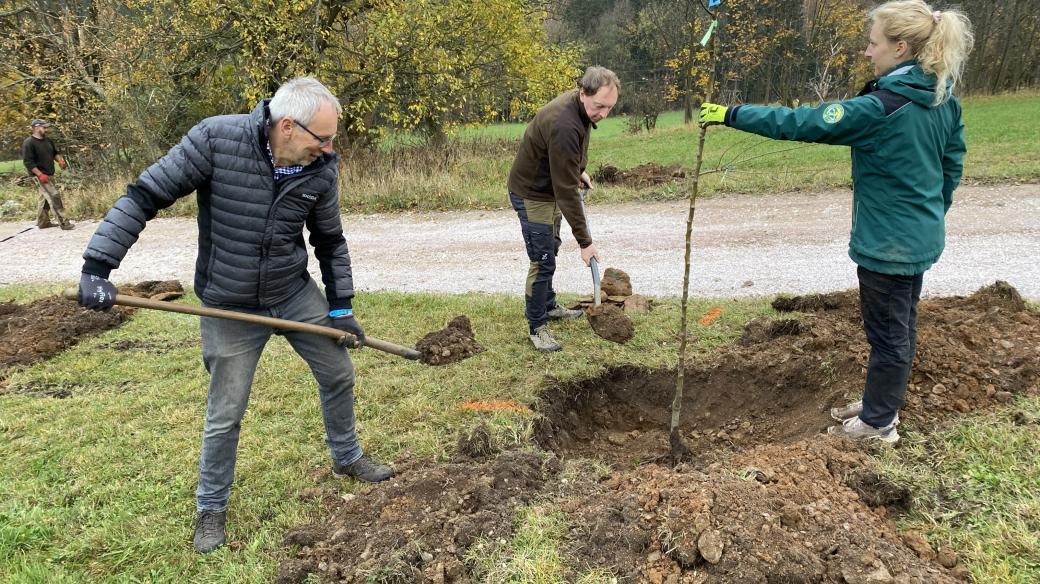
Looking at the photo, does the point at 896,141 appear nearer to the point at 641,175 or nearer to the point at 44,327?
the point at 44,327

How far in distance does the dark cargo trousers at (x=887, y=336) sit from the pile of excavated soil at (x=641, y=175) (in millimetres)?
8906

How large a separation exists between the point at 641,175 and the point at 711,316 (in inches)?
294

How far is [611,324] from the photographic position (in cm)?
509

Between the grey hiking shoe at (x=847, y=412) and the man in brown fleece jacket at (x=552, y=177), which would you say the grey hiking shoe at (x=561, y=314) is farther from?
the grey hiking shoe at (x=847, y=412)

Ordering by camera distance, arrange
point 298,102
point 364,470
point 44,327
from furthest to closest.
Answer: point 44,327, point 364,470, point 298,102

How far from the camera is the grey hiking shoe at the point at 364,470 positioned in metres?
3.43

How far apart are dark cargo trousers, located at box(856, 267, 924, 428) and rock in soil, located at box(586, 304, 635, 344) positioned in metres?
2.04

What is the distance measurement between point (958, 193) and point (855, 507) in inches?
334

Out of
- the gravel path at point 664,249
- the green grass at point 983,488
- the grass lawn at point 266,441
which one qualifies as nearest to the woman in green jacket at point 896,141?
the green grass at point 983,488

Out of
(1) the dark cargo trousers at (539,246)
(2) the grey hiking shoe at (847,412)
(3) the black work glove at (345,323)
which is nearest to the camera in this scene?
(3) the black work glove at (345,323)

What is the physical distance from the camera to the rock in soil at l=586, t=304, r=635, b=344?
5055 mm

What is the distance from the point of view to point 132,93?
13820mm

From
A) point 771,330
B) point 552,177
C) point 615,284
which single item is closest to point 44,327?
point 552,177

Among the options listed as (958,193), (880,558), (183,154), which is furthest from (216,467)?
(958,193)
